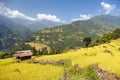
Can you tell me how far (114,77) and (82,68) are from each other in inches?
267

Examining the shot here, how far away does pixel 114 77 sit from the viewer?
21578 mm

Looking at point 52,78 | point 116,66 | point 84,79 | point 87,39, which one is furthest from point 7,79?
point 87,39

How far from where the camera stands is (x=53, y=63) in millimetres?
38219

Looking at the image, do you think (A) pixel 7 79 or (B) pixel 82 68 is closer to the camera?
(A) pixel 7 79

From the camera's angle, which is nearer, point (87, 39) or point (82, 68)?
point (82, 68)

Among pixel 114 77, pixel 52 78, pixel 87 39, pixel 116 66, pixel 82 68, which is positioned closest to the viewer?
pixel 114 77

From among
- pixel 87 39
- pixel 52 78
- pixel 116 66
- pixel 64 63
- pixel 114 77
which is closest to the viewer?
pixel 114 77

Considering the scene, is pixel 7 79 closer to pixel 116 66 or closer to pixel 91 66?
pixel 91 66

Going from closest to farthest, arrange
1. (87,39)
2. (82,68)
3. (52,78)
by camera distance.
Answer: (52,78) < (82,68) < (87,39)

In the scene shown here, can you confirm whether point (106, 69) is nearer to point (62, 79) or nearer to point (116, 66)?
point (116, 66)

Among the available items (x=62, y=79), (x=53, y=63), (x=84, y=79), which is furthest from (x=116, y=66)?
(x=53, y=63)

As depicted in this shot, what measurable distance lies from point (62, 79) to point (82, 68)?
238 inches

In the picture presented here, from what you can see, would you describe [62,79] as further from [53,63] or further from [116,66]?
[53,63]

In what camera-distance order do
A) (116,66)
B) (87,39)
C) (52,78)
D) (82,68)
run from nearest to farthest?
(52,78) < (116,66) < (82,68) < (87,39)
